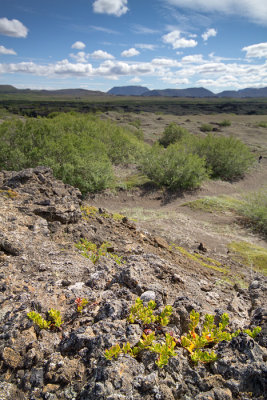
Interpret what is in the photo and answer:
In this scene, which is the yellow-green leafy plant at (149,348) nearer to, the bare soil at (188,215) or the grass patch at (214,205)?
the bare soil at (188,215)

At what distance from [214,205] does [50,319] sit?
13142mm

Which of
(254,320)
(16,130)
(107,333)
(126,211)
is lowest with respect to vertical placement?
(126,211)

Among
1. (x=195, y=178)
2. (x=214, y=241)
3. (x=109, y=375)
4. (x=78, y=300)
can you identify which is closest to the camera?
(x=109, y=375)

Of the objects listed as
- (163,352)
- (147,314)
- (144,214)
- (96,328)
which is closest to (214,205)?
(144,214)

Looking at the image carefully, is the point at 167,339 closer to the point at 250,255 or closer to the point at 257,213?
the point at 250,255

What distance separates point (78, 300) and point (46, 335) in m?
0.57

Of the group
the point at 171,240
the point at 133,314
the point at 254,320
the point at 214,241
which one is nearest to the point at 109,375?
the point at 133,314

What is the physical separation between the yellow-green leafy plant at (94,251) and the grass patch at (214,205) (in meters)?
9.64

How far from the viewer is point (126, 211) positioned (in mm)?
14328

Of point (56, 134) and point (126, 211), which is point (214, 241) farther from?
point (56, 134)

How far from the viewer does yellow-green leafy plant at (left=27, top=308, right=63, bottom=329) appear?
117 inches

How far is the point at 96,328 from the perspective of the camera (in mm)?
2975

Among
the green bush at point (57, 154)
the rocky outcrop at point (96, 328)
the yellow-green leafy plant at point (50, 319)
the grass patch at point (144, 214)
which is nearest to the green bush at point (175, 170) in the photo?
the green bush at point (57, 154)

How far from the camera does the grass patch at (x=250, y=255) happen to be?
9033 mm
